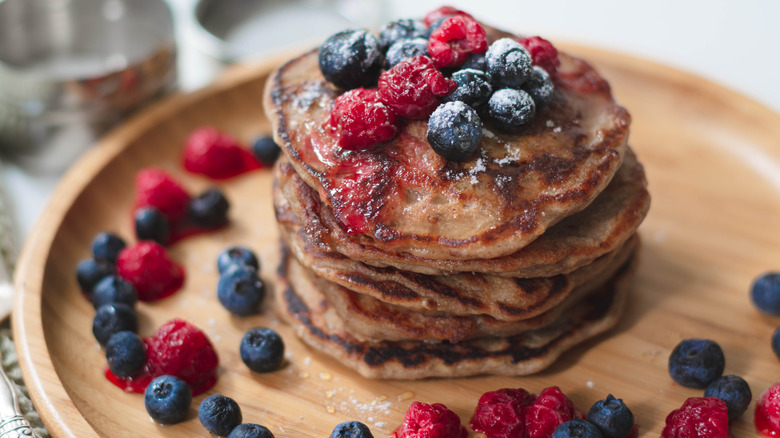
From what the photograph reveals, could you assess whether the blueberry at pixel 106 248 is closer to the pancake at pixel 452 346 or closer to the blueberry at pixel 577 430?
the pancake at pixel 452 346

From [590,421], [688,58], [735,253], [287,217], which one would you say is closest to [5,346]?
[287,217]

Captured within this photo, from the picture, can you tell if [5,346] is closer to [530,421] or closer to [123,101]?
[123,101]

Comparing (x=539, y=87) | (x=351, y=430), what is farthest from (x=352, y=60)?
(x=351, y=430)

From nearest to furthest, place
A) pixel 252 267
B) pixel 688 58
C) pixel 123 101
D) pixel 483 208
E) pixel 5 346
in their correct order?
pixel 483 208 → pixel 5 346 → pixel 252 267 → pixel 123 101 → pixel 688 58

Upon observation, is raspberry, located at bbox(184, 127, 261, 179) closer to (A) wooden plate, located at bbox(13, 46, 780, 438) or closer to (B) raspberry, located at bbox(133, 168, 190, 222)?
(A) wooden plate, located at bbox(13, 46, 780, 438)

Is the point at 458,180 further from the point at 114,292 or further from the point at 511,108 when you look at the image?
the point at 114,292

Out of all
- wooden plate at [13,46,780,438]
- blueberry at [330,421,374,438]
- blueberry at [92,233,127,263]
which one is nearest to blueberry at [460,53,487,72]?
wooden plate at [13,46,780,438]
